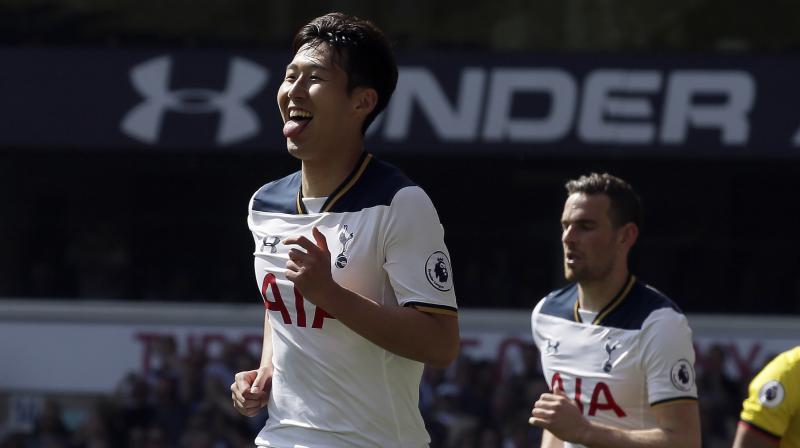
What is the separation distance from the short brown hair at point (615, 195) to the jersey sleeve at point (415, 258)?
177 cm

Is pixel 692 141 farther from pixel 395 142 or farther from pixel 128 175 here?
pixel 128 175

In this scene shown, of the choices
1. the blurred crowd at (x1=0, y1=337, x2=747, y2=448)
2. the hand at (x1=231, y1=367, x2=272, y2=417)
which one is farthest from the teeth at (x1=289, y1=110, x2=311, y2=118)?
the blurred crowd at (x1=0, y1=337, x2=747, y2=448)

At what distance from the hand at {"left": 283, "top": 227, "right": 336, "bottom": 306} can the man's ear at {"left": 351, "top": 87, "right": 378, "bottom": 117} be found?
1.35 feet

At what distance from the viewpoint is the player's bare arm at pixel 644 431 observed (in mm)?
4152

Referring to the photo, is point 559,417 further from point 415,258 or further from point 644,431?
point 415,258

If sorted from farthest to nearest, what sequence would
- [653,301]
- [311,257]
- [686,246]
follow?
[686,246] < [653,301] < [311,257]

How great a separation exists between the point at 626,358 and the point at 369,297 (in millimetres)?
1594

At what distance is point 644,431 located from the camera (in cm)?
438

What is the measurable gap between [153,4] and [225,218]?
1832 mm

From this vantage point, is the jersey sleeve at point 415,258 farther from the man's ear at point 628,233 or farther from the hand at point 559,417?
the man's ear at point 628,233

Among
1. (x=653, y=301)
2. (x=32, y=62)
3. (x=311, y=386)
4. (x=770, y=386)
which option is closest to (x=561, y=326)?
(x=653, y=301)

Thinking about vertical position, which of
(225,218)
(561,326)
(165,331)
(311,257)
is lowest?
(165,331)

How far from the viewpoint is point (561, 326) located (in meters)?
4.92

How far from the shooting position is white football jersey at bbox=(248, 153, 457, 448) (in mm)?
3211
